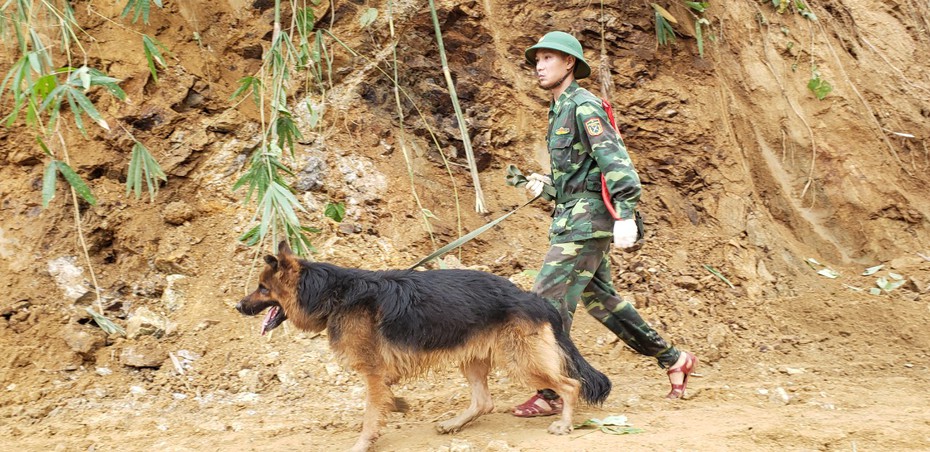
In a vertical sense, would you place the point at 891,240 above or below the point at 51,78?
below

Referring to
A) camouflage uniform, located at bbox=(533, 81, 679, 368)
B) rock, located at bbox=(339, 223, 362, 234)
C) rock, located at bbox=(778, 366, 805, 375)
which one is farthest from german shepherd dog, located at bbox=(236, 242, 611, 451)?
rock, located at bbox=(778, 366, 805, 375)

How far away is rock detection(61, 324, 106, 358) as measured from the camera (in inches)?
244

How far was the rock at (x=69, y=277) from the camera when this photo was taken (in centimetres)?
659

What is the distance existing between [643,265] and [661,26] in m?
2.70

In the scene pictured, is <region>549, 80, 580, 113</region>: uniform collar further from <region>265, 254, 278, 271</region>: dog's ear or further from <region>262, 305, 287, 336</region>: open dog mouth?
<region>262, 305, 287, 336</region>: open dog mouth

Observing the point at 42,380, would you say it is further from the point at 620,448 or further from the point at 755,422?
the point at 755,422

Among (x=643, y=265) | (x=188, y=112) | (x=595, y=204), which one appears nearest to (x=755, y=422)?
(x=595, y=204)

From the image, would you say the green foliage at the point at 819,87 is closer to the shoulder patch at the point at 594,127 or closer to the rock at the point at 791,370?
the rock at the point at 791,370

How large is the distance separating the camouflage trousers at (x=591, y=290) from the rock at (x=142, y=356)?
318cm

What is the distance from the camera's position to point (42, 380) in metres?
5.95

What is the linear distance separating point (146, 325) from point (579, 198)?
3.76m

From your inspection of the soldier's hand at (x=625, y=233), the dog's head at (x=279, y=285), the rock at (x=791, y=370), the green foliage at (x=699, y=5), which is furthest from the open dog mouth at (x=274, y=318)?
the green foliage at (x=699, y=5)

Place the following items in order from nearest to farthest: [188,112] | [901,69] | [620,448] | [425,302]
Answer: [620,448], [425,302], [188,112], [901,69]

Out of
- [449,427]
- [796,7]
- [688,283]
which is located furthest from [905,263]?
Answer: [449,427]
